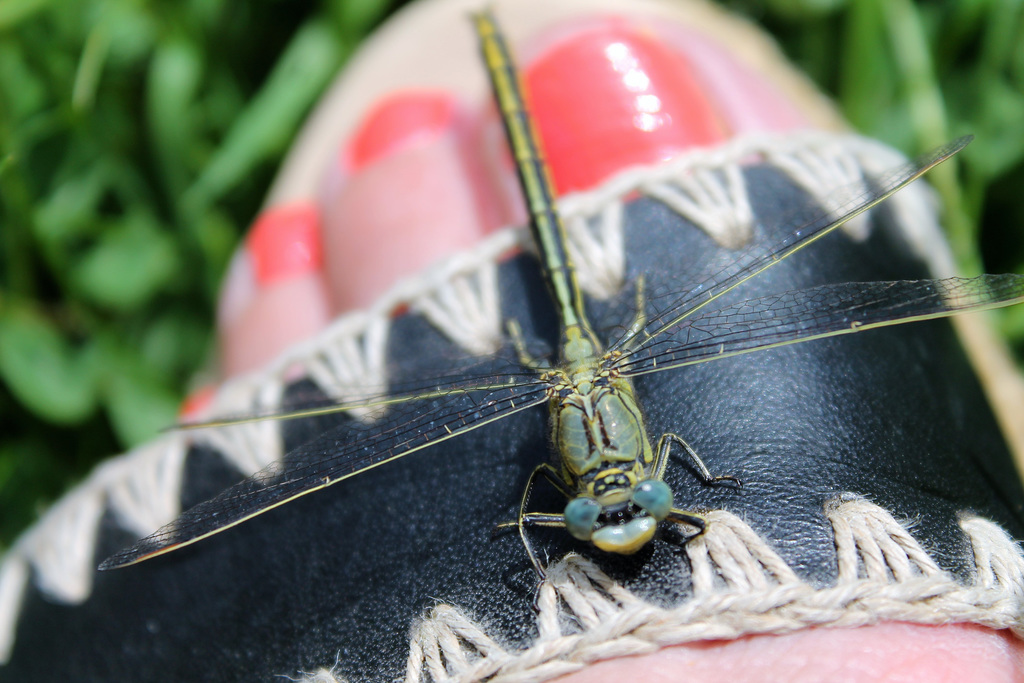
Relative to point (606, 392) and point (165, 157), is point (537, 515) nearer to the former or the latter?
point (606, 392)

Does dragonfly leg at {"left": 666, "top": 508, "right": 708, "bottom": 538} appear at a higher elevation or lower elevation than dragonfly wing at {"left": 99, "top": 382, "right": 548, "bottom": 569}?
lower

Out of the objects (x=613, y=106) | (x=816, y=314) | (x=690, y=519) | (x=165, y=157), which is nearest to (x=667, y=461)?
(x=690, y=519)

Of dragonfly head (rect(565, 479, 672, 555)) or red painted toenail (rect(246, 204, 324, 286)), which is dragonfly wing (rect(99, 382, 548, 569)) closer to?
dragonfly head (rect(565, 479, 672, 555))

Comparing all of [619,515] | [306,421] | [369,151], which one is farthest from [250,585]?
[369,151]

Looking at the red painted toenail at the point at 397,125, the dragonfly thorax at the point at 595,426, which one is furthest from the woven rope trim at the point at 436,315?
the red painted toenail at the point at 397,125

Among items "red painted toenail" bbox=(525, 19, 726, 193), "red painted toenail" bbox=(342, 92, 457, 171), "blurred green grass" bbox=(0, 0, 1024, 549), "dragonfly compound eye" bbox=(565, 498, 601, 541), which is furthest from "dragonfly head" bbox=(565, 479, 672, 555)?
"blurred green grass" bbox=(0, 0, 1024, 549)

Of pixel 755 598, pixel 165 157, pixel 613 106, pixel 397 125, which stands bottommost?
pixel 755 598
